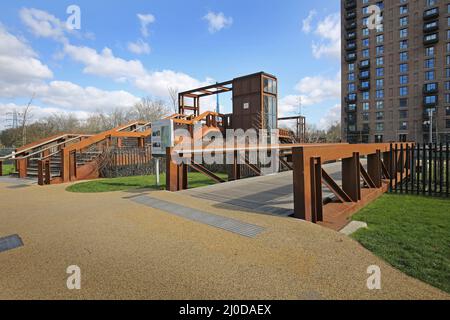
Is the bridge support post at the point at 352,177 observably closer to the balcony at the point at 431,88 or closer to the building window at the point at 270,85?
the building window at the point at 270,85

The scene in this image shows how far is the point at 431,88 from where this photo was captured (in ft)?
162

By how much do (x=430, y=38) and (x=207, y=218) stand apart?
64.3 m

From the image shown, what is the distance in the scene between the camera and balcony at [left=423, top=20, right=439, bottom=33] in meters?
48.4

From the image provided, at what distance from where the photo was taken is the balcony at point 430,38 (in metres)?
48.4

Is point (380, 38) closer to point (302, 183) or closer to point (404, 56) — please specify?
point (404, 56)

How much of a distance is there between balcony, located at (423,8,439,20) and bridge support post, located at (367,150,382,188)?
199 feet

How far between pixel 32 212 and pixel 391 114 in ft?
210

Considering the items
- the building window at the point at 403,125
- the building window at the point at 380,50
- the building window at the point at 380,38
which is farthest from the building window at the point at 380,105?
the building window at the point at 380,38

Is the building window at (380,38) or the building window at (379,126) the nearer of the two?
the building window at (380,38)

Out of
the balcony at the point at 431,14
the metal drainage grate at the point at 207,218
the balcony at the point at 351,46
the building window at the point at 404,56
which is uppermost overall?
the balcony at the point at 431,14

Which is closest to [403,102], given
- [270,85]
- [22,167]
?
[270,85]

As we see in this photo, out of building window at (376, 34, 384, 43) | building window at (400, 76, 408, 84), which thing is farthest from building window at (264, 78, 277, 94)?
building window at (376, 34, 384, 43)

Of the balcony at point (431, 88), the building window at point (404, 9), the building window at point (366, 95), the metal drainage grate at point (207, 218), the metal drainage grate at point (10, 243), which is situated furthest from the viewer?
the building window at point (366, 95)
